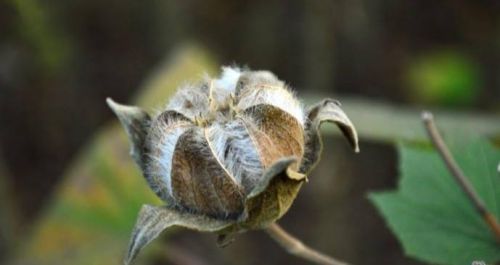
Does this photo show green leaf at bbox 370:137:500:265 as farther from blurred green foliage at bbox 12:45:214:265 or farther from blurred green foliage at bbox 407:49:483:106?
blurred green foliage at bbox 407:49:483:106

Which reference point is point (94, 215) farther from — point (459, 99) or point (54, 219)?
point (459, 99)

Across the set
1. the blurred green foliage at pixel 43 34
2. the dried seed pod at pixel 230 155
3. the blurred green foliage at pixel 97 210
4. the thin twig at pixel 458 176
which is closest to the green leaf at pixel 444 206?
the thin twig at pixel 458 176

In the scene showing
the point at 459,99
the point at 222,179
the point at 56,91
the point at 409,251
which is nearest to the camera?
the point at 222,179

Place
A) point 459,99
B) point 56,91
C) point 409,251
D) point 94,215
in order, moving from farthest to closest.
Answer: point 56,91 → point 459,99 → point 94,215 → point 409,251

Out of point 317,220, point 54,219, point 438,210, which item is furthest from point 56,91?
point 438,210

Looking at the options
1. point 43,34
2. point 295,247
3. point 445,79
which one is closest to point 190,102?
point 295,247

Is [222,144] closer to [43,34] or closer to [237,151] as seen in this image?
[237,151]

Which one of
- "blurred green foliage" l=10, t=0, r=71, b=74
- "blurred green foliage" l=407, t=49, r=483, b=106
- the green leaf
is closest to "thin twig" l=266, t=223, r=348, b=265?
the green leaf
